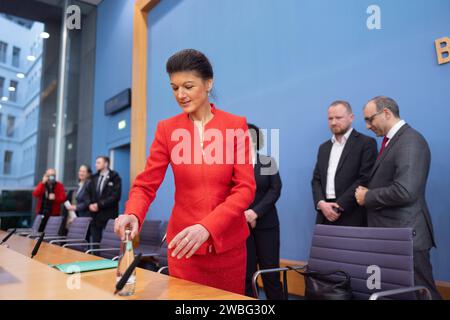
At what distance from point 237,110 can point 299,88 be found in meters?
0.87

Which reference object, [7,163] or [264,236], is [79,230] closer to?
[264,236]

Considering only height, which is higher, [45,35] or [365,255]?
[45,35]

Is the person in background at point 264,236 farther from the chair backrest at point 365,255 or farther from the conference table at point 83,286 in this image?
the conference table at point 83,286

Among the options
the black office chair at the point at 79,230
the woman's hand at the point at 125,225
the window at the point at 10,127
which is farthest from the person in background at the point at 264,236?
the window at the point at 10,127

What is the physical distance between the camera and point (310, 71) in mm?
3260

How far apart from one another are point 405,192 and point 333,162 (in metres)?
0.72

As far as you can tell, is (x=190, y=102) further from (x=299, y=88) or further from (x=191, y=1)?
(x=191, y=1)

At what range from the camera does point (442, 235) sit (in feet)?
7.64

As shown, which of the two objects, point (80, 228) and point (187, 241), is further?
point (80, 228)

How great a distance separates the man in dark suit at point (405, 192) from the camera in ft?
6.38

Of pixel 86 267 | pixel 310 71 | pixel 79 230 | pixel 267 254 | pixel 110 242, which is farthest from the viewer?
pixel 79 230

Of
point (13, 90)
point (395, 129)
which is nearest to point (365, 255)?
point (395, 129)
